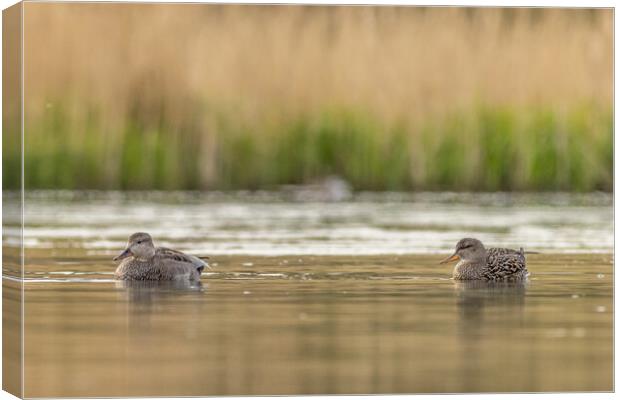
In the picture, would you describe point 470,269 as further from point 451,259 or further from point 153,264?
point 153,264

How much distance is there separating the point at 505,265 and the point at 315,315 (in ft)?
10.9

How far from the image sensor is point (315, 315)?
12.0 meters

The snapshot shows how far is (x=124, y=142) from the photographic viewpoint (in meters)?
16.6

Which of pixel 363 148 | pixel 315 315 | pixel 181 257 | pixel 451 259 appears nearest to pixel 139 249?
pixel 181 257

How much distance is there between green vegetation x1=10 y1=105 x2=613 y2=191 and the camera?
1569 centimetres

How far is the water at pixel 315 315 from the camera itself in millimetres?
9867

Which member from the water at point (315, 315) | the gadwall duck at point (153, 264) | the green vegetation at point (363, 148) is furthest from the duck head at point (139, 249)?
the green vegetation at point (363, 148)

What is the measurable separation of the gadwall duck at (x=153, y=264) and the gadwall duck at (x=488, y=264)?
6.64 ft

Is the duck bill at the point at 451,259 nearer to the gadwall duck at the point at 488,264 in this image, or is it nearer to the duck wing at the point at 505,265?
the gadwall duck at the point at 488,264

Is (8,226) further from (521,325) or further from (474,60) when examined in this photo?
(474,60)

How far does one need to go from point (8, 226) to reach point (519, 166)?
7301mm

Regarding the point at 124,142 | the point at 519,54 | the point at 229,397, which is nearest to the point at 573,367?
the point at 229,397

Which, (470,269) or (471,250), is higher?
(471,250)

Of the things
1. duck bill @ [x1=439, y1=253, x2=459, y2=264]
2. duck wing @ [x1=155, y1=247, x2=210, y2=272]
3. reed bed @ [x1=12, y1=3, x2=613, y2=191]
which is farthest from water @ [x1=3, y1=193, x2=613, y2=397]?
reed bed @ [x1=12, y1=3, x2=613, y2=191]
